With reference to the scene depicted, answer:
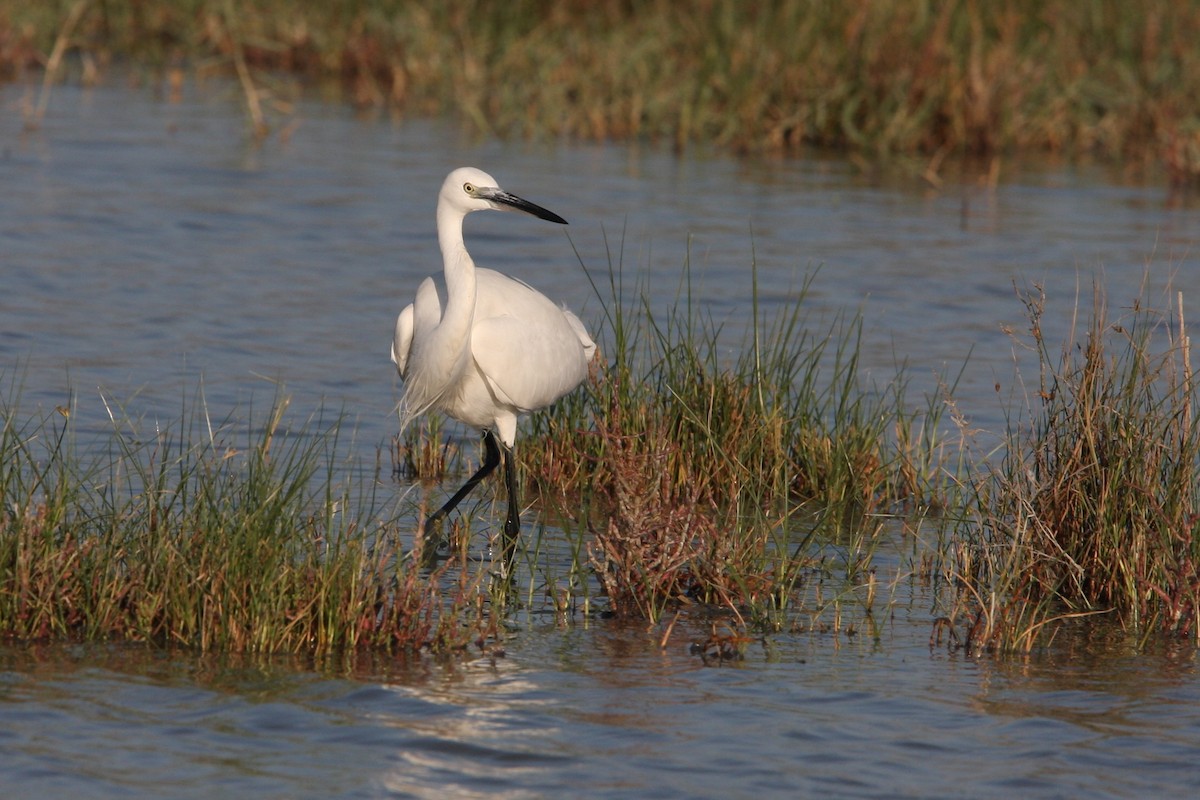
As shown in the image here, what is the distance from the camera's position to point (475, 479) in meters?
6.68

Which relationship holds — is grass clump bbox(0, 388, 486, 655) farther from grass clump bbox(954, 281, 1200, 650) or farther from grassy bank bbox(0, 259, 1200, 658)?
grass clump bbox(954, 281, 1200, 650)

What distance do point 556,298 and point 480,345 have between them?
137 inches

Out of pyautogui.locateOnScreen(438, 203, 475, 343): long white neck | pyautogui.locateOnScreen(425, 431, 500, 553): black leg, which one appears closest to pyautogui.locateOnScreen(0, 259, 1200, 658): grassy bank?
pyautogui.locateOnScreen(425, 431, 500, 553): black leg

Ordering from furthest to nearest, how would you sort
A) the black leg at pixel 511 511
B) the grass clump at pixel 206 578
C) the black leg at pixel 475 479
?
the black leg at pixel 475 479 < the black leg at pixel 511 511 < the grass clump at pixel 206 578

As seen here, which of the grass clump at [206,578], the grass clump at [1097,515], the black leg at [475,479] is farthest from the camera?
the black leg at [475,479]

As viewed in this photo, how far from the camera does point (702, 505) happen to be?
6324 millimetres

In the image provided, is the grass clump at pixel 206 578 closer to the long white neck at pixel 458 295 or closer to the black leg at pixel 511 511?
the black leg at pixel 511 511

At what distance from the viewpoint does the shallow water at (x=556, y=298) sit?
4.13 meters

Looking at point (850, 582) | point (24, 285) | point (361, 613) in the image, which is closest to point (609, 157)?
point (24, 285)

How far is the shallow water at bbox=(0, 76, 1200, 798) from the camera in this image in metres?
4.13

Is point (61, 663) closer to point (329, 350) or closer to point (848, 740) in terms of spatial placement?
point (848, 740)

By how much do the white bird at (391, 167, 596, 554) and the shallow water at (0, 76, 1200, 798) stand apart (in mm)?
798

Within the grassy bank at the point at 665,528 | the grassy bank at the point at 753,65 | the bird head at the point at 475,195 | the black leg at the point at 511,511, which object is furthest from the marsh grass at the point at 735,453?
the grassy bank at the point at 753,65

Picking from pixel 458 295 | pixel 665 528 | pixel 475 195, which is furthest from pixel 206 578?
pixel 475 195
